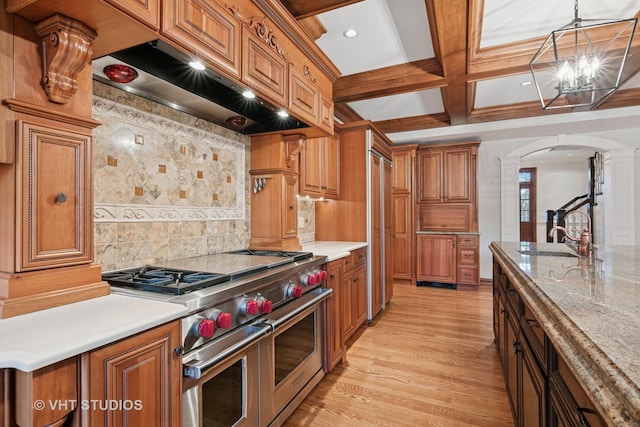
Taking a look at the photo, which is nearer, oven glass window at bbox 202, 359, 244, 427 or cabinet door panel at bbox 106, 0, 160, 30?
cabinet door panel at bbox 106, 0, 160, 30

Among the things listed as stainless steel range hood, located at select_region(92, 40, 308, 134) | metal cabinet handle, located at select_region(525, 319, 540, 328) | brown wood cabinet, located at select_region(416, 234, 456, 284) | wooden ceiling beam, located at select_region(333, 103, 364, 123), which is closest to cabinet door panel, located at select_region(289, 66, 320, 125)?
stainless steel range hood, located at select_region(92, 40, 308, 134)

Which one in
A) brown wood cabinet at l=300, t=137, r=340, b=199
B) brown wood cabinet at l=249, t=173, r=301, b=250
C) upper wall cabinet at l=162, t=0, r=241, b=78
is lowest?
brown wood cabinet at l=249, t=173, r=301, b=250

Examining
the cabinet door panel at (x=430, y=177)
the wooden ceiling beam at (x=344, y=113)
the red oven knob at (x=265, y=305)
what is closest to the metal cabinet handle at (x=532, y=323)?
the red oven knob at (x=265, y=305)

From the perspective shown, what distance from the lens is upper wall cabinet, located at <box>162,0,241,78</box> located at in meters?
1.19

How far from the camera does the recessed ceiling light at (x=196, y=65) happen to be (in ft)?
4.41

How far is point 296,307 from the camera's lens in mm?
1860

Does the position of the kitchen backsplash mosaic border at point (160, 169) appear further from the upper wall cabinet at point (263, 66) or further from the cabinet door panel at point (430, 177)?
the cabinet door panel at point (430, 177)

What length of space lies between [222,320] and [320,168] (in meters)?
2.18

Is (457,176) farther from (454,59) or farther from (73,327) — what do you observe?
(73,327)

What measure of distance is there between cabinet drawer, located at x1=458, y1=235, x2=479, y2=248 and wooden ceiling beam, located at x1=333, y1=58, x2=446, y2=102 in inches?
106

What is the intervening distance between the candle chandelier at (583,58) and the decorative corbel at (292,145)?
5.07 ft

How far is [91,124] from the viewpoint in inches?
46.7

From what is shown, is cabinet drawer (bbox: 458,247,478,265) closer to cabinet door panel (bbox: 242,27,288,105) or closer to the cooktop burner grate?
cabinet door panel (bbox: 242,27,288,105)

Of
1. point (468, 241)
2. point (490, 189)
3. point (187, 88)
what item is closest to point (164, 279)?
point (187, 88)
